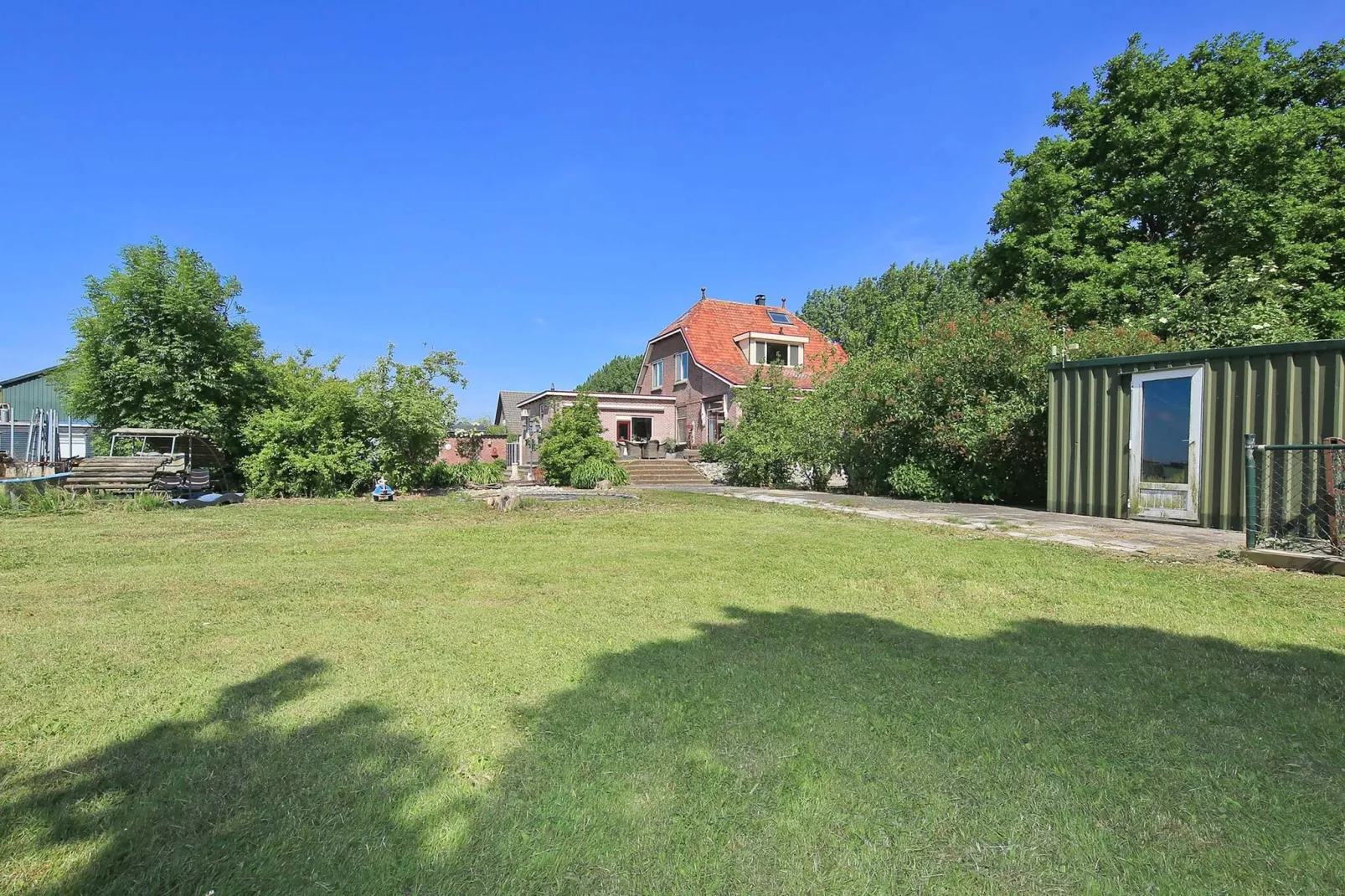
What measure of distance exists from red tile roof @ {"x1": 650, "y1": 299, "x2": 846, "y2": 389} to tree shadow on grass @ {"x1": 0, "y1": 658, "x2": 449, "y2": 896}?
2581cm

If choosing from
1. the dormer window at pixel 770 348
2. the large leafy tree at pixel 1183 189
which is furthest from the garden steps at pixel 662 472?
the large leafy tree at pixel 1183 189

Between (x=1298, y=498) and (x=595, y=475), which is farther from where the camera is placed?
(x=595, y=475)

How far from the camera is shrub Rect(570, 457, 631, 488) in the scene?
19.3 m

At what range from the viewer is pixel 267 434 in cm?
1525

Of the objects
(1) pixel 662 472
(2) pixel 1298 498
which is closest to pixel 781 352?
(1) pixel 662 472

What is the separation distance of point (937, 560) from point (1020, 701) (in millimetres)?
3834

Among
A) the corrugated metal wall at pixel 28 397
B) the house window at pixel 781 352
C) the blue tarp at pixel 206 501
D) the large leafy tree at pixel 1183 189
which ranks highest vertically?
the large leafy tree at pixel 1183 189

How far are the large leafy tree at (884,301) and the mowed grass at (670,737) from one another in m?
32.8

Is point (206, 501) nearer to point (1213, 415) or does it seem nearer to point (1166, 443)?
point (1166, 443)

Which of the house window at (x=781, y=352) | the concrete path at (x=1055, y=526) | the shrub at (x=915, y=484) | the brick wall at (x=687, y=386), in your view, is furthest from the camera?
the house window at (x=781, y=352)

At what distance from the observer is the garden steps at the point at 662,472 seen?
23464mm

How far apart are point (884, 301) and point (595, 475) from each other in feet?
111

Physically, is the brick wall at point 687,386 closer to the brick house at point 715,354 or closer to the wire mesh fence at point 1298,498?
the brick house at point 715,354

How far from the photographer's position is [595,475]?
1931 cm
